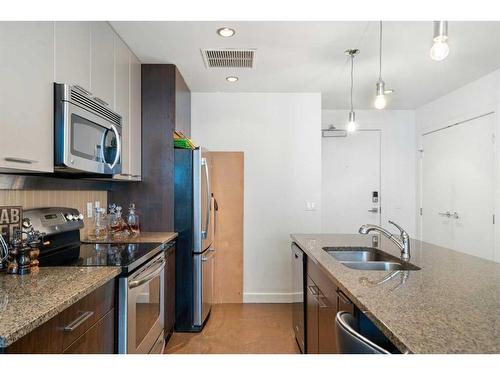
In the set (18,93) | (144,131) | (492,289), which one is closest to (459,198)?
(492,289)

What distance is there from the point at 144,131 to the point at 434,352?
2.77 meters

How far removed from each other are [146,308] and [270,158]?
234 centimetres

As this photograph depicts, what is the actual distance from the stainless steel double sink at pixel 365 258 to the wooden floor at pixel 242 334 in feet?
2.81

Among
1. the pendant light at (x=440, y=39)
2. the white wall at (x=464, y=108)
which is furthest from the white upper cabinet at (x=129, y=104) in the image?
the white wall at (x=464, y=108)

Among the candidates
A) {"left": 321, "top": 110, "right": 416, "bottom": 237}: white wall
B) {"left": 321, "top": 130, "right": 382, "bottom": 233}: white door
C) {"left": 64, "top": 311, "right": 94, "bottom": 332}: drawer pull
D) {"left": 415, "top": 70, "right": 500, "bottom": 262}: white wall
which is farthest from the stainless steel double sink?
{"left": 321, "top": 110, "right": 416, "bottom": 237}: white wall

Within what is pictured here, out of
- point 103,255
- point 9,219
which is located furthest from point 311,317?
point 9,219

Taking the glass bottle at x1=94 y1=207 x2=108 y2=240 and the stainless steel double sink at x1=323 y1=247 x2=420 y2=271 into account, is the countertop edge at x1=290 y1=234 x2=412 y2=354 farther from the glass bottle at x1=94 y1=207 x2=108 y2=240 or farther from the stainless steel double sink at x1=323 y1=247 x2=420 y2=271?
the glass bottle at x1=94 y1=207 x2=108 y2=240

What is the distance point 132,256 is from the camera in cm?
191

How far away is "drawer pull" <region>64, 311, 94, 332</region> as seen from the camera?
1.21 m

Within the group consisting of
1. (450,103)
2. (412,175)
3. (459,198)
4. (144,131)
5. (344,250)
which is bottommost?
(344,250)

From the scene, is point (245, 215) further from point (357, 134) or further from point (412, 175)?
point (412, 175)

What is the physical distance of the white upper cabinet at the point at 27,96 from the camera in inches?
51.1

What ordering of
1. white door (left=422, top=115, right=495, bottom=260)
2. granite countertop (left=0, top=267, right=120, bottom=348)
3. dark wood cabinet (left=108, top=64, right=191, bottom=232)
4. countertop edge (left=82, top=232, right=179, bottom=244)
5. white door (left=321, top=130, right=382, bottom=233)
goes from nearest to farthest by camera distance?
granite countertop (left=0, top=267, right=120, bottom=348) < countertop edge (left=82, top=232, right=179, bottom=244) < dark wood cabinet (left=108, top=64, right=191, bottom=232) < white door (left=422, top=115, right=495, bottom=260) < white door (left=321, top=130, right=382, bottom=233)

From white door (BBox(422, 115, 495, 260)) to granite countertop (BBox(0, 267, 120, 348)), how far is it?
3573 millimetres
